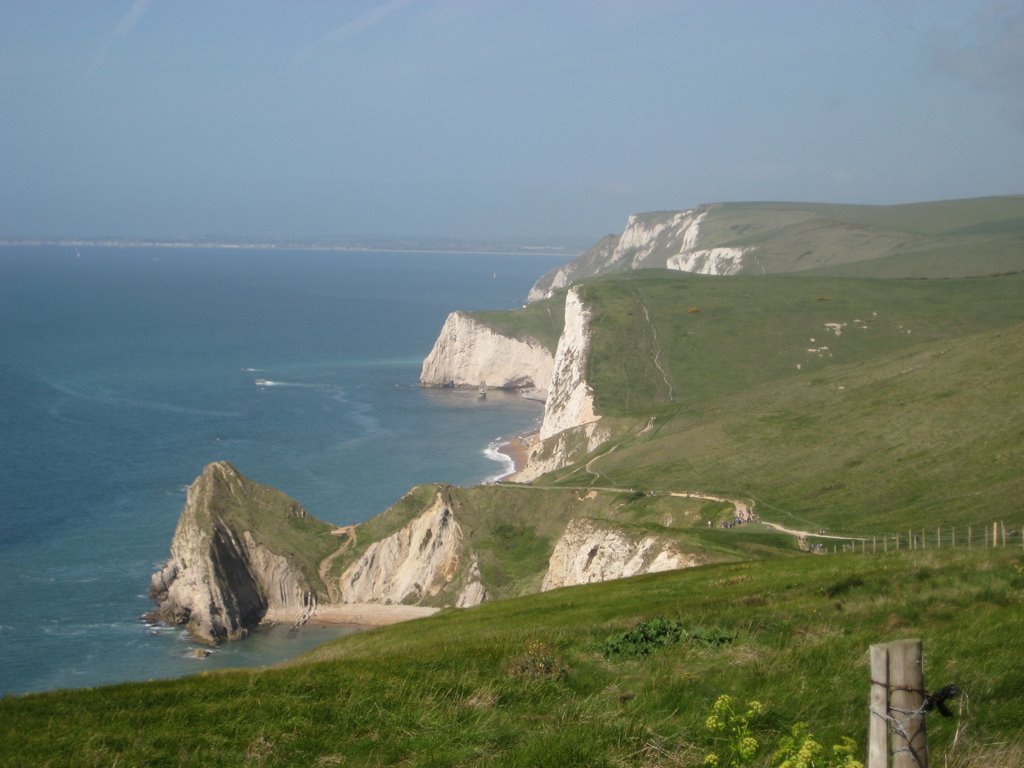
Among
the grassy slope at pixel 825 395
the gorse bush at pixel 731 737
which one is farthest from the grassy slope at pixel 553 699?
Result: the grassy slope at pixel 825 395

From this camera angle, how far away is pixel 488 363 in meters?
168

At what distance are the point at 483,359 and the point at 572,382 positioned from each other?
4895 cm

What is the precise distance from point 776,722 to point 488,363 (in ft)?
520

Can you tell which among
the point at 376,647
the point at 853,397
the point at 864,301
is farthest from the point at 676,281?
the point at 376,647

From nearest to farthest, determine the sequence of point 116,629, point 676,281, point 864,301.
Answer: point 116,629
point 864,301
point 676,281

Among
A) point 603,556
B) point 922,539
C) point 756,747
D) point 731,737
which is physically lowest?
point 603,556

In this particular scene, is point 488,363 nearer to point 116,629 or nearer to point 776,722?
point 116,629

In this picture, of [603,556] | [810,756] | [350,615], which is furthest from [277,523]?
[810,756]

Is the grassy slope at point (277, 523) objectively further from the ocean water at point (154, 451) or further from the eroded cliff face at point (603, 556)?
the eroded cliff face at point (603, 556)

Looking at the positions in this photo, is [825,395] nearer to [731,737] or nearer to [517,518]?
[517,518]

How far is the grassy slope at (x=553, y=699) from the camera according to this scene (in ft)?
32.0

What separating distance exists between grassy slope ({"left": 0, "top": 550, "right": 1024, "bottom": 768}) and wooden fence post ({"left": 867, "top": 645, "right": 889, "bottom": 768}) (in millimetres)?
2336

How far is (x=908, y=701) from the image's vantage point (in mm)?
6465

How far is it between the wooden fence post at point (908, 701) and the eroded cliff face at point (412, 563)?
6041 cm
